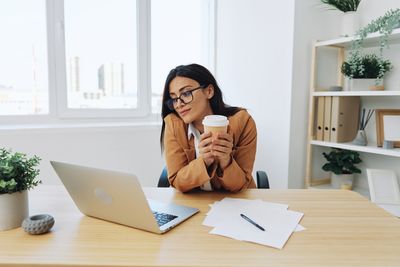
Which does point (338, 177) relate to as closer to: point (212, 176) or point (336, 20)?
point (336, 20)

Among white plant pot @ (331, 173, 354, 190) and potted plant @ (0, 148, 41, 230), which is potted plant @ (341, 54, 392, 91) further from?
potted plant @ (0, 148, 41, 230)

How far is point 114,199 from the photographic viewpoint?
2.97 feet

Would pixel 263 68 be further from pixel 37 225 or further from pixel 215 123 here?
pixel 37 225

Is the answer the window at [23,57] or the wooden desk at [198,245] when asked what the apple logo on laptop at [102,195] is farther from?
the window at [23,57]

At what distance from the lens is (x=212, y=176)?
4.07 feet

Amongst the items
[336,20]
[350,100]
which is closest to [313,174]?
[350,100]

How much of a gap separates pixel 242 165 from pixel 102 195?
2.30 feet

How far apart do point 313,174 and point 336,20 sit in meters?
1.17

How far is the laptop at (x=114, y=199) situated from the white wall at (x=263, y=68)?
1504 millimetres

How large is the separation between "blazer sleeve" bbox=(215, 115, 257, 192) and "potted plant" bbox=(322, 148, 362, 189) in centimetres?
99

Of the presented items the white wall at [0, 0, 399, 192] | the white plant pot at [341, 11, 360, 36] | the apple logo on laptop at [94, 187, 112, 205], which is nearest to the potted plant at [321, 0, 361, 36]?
the white plant pot at [341, 11, 360, 36]

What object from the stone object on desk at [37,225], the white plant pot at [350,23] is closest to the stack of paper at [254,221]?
the stone object on desk at [37,225]

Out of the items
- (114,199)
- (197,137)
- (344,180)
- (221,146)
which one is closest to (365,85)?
(344,180)

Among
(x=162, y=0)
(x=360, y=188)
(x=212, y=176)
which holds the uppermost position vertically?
(x=162, y=0)
